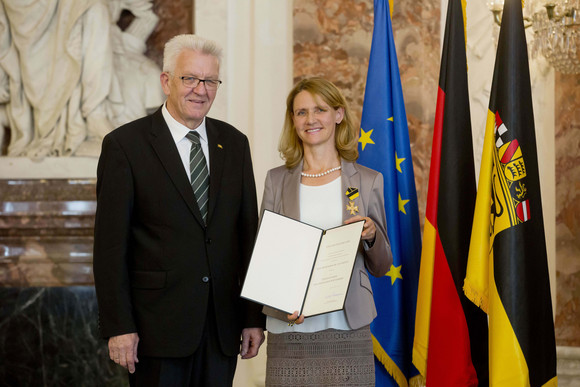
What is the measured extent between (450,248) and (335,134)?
2.84 ft

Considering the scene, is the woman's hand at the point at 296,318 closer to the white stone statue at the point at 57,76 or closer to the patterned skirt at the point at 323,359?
the patterned skirt at the point at 323,359

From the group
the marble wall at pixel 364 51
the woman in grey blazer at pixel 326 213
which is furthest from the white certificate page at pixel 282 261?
the marble wall at pixel 364 51

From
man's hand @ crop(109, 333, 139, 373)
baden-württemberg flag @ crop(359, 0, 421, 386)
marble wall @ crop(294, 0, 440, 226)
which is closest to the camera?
man's hand @ crop(109, 333, 139, 373)

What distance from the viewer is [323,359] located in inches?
108

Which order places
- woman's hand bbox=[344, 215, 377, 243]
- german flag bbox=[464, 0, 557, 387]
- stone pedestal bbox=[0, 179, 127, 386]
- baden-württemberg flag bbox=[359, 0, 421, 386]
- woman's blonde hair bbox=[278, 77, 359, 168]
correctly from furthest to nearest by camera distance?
stone pedestal bbox=[0, 179, 127, 386]
baden-württemberg flag bbox=[359, 0, 421, 386]
german flag bbox=[464, 0, 557, 387]
woman's blonde hair bbox=[278, 77, 359, 168]
woman's hand bbox=[344, 215, 377, 243]

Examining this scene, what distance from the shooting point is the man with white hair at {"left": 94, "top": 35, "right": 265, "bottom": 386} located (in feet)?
8.43

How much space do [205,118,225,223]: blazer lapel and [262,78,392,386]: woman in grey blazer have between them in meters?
0.27

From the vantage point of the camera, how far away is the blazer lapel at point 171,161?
8.61 ft

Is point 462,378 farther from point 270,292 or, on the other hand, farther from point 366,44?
point 366,44

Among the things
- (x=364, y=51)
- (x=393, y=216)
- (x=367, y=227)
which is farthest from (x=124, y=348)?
(x=364, y=51)

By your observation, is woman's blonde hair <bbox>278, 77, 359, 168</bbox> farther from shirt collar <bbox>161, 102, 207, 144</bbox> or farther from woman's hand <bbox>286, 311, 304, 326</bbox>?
woman's hand <bbox>286, 311, 304, 326</bbox>

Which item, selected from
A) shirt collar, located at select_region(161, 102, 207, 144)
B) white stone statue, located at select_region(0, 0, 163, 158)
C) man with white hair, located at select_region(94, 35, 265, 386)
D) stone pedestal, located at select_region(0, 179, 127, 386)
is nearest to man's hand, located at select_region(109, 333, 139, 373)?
man with white hair, located at select_region(94, 35, 265, 386)

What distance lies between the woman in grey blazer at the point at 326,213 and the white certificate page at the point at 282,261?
0.11 metres

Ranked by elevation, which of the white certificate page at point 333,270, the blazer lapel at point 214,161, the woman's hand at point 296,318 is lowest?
the woman's hand at point 296,318
